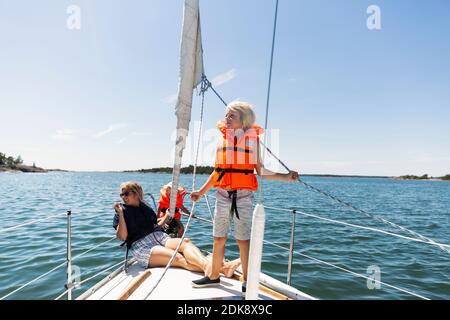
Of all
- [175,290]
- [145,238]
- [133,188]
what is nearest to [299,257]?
[145,238]

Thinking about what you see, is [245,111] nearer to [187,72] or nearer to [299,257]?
[187,72]

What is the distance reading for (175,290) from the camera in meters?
2.79

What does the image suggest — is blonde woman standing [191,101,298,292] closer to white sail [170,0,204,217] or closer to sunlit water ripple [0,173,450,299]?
white sail [170,0,204,217]

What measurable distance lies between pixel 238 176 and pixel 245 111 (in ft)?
2.18

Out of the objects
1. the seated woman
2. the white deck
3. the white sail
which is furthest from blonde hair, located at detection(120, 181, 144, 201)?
the white deck

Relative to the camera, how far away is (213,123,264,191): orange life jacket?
2660 millimetres

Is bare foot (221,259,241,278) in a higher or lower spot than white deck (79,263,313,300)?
higher

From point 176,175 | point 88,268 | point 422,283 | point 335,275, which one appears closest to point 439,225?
point 422,283

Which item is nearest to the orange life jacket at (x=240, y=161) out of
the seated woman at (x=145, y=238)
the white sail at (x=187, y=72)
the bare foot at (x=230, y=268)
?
the bare foot at (x=230, y=268)

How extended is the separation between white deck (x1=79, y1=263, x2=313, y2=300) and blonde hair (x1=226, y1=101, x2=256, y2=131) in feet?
5.77

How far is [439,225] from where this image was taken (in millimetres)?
12594
